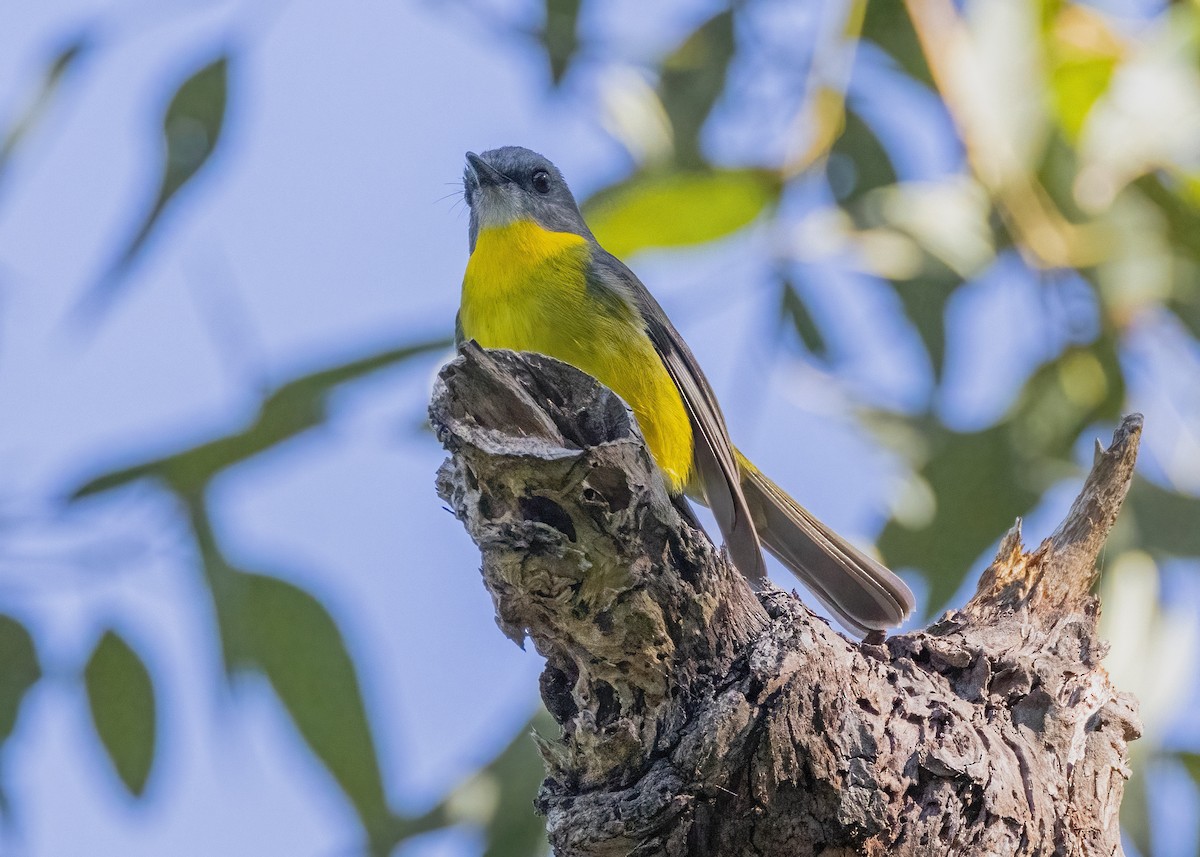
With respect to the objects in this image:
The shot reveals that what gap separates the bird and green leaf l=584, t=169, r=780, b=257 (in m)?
0.08

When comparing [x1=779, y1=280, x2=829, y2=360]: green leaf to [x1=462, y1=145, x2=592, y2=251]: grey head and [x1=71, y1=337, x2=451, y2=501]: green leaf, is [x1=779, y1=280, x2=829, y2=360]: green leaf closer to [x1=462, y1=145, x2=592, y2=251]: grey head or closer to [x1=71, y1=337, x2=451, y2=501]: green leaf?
[x1=462, y1=145, x2=592, y2=251]: grey head

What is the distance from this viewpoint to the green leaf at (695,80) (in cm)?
471

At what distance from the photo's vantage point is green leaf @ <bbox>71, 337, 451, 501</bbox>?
12.6 ft

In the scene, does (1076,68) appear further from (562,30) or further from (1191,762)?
(1191,762)

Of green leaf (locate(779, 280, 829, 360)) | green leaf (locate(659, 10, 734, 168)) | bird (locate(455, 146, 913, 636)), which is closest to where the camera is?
bird (locate(455, 146, 913, 636))

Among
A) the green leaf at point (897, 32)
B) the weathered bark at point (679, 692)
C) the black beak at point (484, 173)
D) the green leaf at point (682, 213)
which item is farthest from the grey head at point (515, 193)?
the weathered bark at point (679, 692)

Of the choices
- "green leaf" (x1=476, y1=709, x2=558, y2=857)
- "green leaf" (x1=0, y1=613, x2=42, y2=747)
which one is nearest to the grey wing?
"green leaf" (x1=476, y1=709, x2=558, y2=857)

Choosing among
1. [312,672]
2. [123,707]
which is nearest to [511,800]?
[312,672]

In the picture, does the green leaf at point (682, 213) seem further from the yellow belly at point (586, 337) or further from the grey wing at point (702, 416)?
the yellow belly at point (586, 337)

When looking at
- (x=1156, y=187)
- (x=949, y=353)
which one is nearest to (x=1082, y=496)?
(x=949, y=353)

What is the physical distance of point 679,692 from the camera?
A: 2.37 m

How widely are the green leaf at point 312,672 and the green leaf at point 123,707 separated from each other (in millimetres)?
283

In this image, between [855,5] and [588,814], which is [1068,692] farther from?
[855,5]

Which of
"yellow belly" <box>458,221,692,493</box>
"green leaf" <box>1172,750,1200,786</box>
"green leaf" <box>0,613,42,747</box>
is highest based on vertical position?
"yellow belly" <box>458,221,692,493</box>
